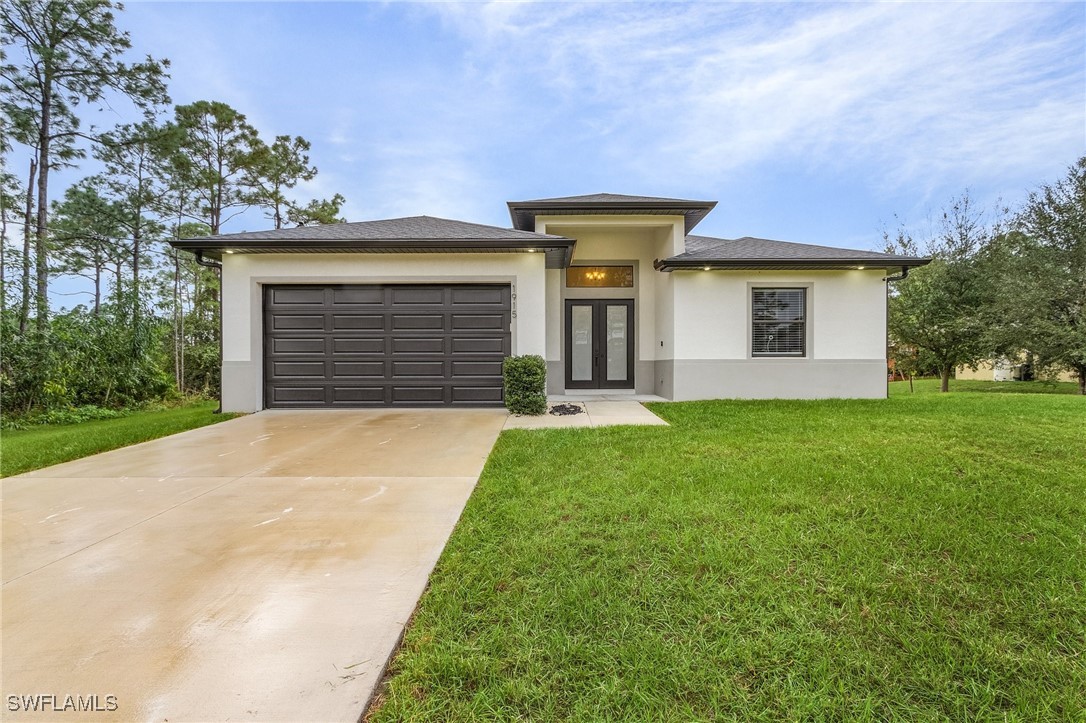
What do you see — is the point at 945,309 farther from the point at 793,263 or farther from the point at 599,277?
the point at 599,277

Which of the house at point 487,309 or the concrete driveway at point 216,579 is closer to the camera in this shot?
the concrete driveway at point 216,579

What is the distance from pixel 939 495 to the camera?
3361 mm

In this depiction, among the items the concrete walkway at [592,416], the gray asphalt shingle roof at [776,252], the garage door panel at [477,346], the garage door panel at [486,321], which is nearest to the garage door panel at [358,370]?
the garage door panel at [477,346]

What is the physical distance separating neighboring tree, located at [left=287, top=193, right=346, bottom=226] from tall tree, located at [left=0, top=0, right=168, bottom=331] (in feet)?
24.8

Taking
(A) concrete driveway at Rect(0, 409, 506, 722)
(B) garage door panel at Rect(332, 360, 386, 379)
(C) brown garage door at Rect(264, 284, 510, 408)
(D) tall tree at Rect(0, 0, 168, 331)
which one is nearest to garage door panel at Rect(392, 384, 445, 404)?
(C) brown garage door at Rect(264, 284, 510, 408)

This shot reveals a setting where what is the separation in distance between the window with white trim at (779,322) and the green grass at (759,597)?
18.3ft

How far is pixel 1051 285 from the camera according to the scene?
1384cm

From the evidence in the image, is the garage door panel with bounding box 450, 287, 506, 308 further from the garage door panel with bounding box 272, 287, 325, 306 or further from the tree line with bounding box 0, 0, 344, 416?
the tree line with bounding box 0, 0, 344, 416

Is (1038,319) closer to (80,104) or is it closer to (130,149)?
(80,104)

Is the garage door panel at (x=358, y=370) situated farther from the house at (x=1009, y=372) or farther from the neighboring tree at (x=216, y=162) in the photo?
the house at (x=1009, y=372)

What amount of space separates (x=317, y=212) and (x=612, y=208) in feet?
52.5

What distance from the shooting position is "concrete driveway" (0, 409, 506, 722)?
1620 mm

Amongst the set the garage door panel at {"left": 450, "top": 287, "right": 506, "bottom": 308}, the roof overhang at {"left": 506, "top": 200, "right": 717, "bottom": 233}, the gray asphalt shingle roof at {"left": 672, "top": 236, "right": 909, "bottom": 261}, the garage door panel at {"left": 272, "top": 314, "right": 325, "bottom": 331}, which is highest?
the roof overhang at {"left": 506, "top": 200, "right": 717, "bottom": 233}

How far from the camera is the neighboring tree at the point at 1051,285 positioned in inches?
535
